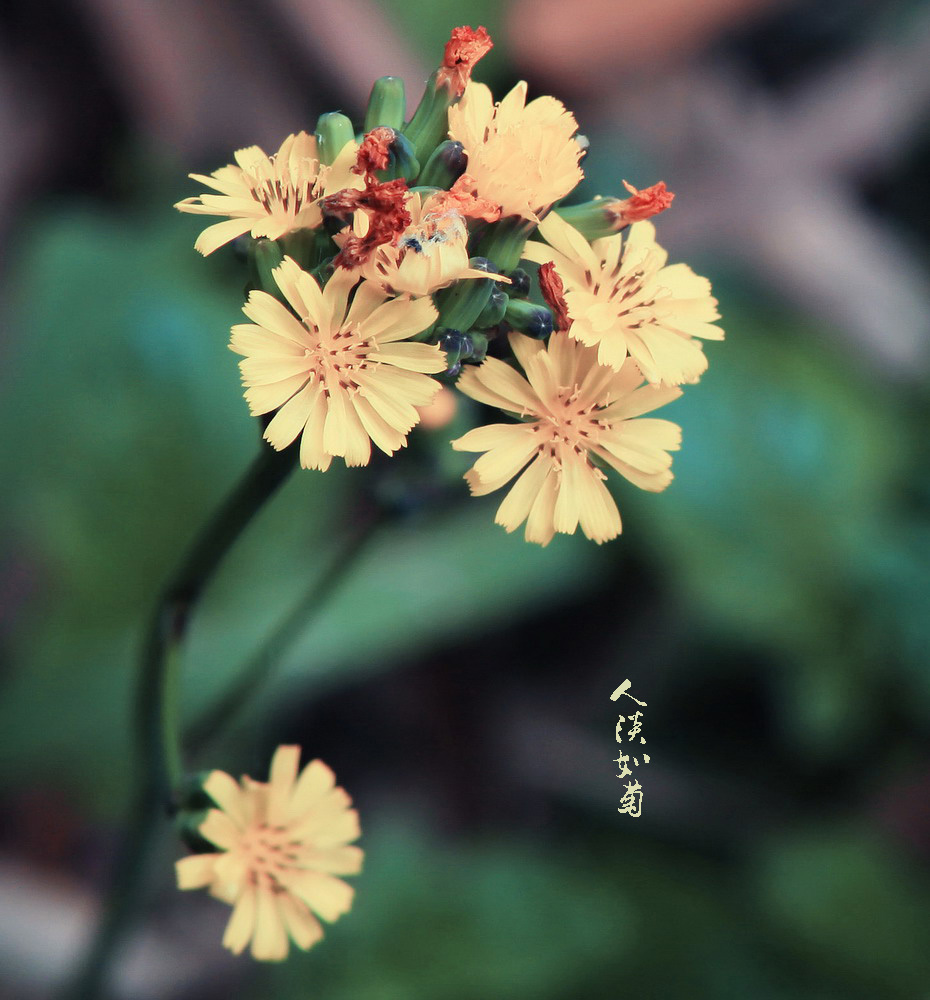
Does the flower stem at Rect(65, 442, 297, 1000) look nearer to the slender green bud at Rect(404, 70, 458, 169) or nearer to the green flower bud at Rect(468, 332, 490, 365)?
the green flower bud at Rect(468, 332, 490, 365)

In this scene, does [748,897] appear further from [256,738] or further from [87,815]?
[87,815]

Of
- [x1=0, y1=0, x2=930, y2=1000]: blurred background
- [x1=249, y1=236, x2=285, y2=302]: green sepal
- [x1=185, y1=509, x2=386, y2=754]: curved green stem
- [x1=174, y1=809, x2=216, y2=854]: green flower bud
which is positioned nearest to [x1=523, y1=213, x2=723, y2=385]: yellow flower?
[x1=249, y1=236, x2=285, y2=302]: green sepal

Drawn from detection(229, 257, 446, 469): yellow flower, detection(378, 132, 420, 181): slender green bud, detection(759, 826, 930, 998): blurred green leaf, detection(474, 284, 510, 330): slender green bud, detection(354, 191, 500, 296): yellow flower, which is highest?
detection(759, 826, 930, 998): blurred green leaf

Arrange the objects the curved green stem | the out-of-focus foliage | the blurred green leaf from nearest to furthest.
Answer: the curved green stem, the blurred green leaf, the out-of-focus foliage

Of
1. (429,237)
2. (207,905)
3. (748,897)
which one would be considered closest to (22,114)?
(207,905)

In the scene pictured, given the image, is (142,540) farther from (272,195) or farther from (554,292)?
(554,292)

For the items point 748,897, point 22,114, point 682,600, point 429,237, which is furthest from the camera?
point 22,114

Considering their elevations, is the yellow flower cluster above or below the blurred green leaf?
below

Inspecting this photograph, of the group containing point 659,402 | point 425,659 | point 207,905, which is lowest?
point 207,905
